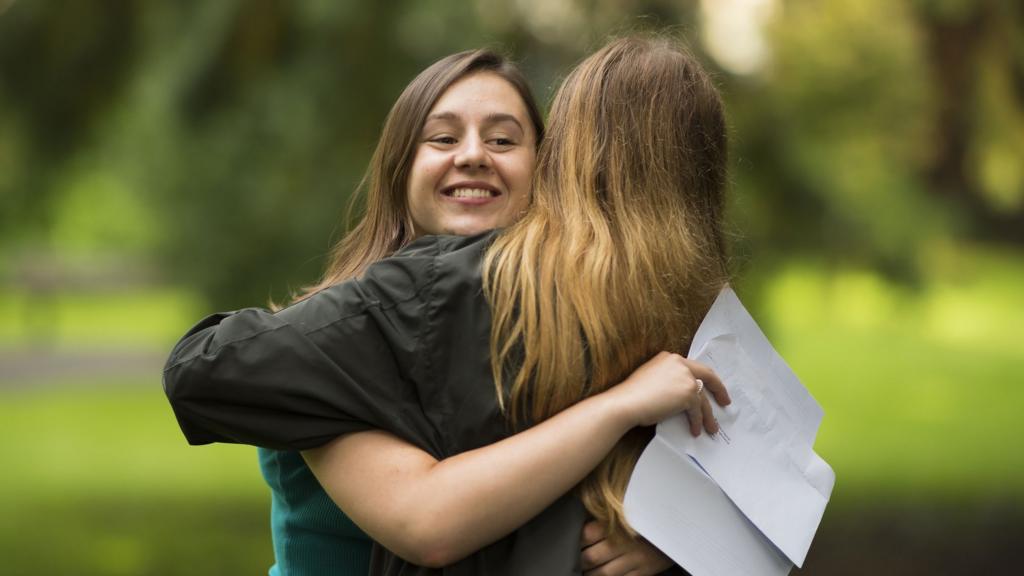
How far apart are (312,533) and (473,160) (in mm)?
661

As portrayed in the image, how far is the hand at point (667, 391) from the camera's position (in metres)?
1.76

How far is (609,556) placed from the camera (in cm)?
180

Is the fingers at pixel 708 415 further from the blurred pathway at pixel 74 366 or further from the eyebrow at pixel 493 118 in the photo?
the blurred pathway at pixel 74 366

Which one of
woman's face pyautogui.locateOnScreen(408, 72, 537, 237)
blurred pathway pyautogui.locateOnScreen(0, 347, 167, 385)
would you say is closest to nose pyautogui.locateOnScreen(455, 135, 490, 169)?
woman's face pyautogui.locateOnScreen(408, 72, 537, 237)

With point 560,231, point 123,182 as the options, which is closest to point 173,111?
point 123,182

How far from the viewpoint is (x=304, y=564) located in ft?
6.88

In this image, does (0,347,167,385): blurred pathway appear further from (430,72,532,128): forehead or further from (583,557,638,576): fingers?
(583,557,638,576): fingers

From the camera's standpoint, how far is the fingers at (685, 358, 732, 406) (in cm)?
185

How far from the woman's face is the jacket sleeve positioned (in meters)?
0.39

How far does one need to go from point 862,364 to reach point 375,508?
15082mm

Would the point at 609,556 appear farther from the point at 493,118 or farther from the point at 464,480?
the point at 493,118

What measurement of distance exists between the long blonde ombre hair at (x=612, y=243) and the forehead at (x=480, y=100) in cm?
26

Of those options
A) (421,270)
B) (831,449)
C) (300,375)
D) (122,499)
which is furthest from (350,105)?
(831,449)

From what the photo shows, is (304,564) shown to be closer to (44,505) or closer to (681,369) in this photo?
(681,369)
